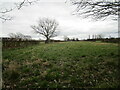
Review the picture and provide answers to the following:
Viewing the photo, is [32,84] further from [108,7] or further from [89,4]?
[108,7]

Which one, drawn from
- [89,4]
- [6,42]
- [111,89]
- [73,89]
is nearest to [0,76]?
[73,89]

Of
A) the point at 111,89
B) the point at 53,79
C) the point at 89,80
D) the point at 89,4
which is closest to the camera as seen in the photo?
the point at 111,89

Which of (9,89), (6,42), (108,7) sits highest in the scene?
(108,7)

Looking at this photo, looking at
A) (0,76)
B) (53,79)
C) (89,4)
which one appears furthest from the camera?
(89,4)

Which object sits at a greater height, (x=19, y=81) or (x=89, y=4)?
(x=89, y=4)

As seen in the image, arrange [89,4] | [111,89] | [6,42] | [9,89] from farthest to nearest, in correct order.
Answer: [6,42]
[89,4]
[9,89]
[111,89]

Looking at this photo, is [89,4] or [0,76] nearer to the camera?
[0,76]

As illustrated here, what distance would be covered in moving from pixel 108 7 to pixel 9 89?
5.97 metres

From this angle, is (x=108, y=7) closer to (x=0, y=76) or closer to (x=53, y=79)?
(x=53, y=79)

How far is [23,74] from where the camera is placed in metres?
5.09

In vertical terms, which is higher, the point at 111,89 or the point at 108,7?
the point at 108,7

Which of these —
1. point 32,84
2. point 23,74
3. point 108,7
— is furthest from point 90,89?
point 108,7

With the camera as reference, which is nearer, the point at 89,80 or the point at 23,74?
the point at 89,80

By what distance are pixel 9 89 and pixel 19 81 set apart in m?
0.57
